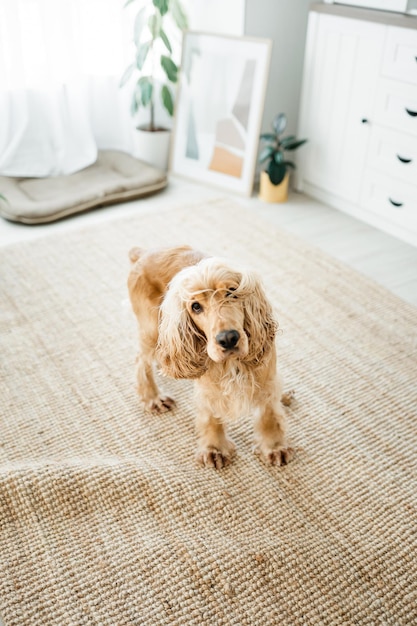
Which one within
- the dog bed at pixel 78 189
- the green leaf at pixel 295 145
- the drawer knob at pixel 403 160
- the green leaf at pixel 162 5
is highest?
the green leaf at pixel 162 5

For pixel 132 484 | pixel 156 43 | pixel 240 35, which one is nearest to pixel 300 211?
pixel 240 35

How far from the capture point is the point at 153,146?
3754mm

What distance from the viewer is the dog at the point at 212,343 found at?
1.34 metres

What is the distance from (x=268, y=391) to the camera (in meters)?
1.61

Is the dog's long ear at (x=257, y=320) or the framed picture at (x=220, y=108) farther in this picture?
the framed picture at (x=220, y=108)

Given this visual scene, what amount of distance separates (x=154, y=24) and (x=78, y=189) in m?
1.07

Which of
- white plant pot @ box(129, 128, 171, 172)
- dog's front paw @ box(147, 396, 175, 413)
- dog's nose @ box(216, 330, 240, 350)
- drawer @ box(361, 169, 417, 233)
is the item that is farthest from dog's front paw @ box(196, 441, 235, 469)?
white plant pot @ box(129, 128, 171, 172)

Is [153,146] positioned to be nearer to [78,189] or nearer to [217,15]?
[78,189]

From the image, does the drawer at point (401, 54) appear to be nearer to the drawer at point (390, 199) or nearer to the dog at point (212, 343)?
the drawer at point (390, 199)

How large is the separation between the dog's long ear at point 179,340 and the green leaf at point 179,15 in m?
2.63

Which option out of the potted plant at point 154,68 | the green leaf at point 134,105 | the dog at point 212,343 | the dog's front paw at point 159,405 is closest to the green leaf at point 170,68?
the potted plant at point 154,68

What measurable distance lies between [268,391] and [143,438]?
487 mm

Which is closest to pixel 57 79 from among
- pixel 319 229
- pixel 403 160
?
pixel 319 229

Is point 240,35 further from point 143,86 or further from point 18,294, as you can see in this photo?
point 18,294
